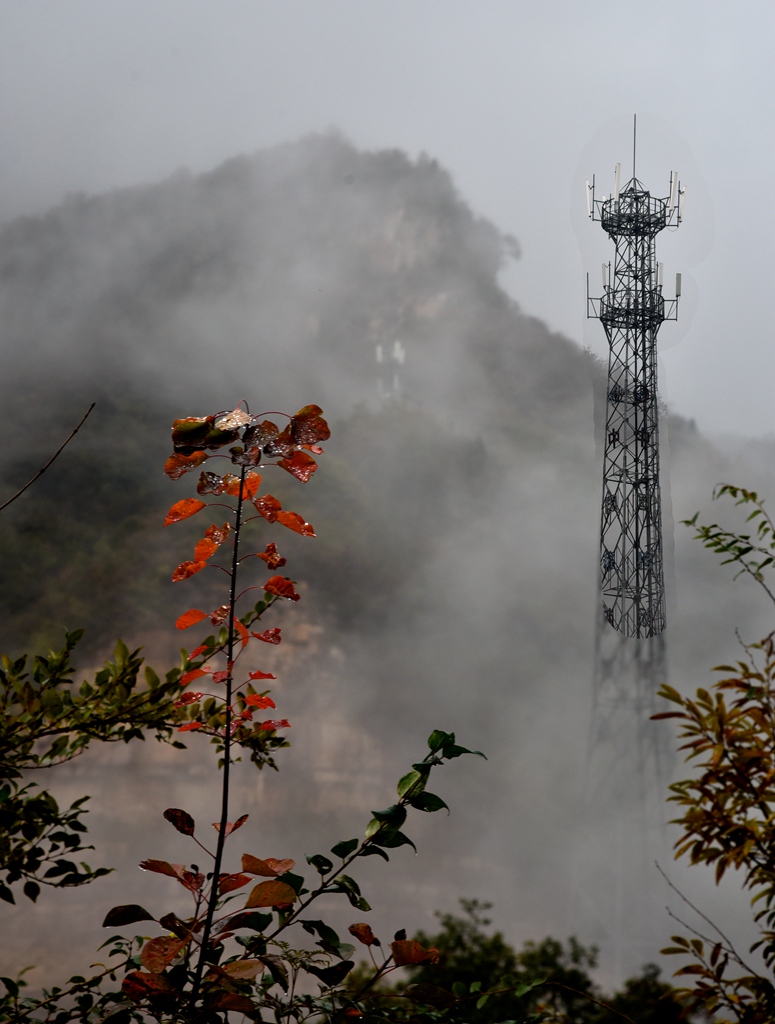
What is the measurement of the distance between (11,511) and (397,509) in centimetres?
122

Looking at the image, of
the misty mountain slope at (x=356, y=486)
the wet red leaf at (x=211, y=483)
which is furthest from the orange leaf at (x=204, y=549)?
the misty mountain slope at (x=356, y=486)

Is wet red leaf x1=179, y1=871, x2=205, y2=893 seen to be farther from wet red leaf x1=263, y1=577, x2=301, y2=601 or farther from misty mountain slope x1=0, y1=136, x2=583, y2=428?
misty mountain slope x1=0, y1=136, x2=583, y2=428

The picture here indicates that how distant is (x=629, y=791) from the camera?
2.60 m

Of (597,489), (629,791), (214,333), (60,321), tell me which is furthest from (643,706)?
(60,321)

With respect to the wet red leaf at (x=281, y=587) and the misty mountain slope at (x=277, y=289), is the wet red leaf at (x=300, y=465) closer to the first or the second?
the wet red leaf at (x=281, y=587)

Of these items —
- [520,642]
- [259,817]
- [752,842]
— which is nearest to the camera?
[752,842]

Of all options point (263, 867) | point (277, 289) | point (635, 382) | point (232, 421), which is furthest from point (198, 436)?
point (277, 289)

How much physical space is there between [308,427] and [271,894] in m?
0.27

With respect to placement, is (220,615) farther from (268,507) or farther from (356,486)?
(356,486)

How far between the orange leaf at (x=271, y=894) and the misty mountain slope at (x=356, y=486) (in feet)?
7.08

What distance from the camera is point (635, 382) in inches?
104

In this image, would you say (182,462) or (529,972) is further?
Result: (529,972)

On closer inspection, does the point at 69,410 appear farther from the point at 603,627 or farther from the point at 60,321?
the point at 603,627

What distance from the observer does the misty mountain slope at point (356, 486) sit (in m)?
2.59
